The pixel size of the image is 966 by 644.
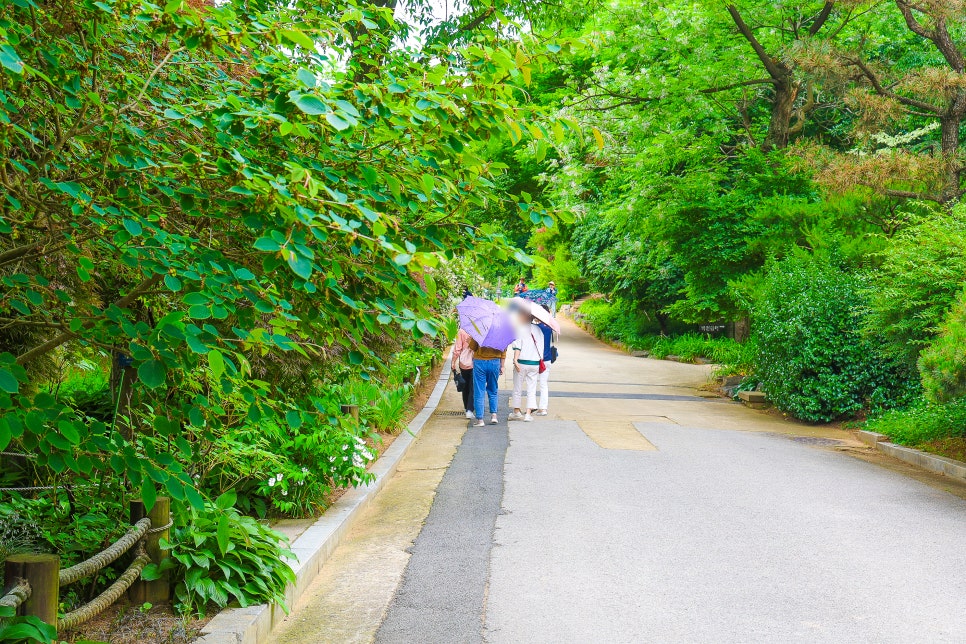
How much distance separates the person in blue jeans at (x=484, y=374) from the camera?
12.1m

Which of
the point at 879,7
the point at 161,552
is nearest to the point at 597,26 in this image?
the point at 879,7

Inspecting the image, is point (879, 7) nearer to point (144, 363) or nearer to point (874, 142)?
point (874, 142)

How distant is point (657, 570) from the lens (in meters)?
5.74

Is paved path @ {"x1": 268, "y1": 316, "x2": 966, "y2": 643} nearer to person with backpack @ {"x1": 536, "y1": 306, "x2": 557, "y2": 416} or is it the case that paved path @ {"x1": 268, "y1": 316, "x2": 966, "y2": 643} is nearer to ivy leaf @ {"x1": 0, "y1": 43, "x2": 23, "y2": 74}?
person with backpack @ {"x1": 536, "y1": 306, "x2": 557, "y2": 416}

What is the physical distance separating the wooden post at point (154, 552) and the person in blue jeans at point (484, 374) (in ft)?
25.6

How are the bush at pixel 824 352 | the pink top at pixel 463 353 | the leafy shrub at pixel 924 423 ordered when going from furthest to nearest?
the bush at pixel 824 352 < the pink top at pixel 463 353 < the leafy shrub at pixel 924 423

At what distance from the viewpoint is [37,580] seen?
3.11 meters

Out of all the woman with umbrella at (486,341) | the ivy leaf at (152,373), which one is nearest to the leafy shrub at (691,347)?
the woman with umbrella at (486,341)

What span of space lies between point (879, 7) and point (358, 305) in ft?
59.9

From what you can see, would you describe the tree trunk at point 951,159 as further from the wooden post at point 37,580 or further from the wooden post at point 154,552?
the wooden post at point 37,580

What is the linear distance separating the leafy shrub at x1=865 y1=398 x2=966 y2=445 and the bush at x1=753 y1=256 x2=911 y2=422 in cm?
87

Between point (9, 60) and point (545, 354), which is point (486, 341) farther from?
point (9, 60)

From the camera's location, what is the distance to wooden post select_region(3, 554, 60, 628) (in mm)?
3096

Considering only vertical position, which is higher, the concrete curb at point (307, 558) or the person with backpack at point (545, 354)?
the person with backpack at point (545, 354)
